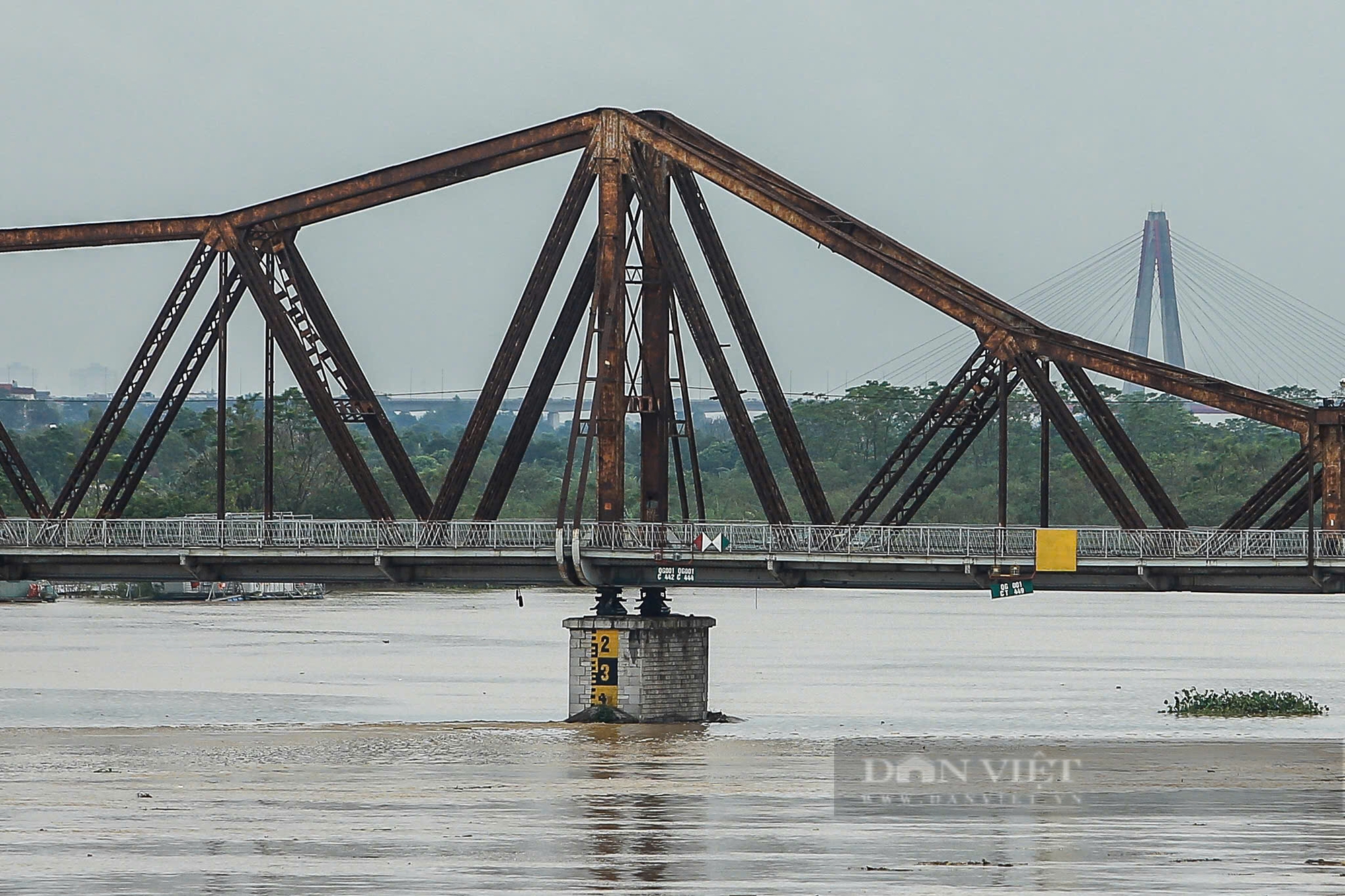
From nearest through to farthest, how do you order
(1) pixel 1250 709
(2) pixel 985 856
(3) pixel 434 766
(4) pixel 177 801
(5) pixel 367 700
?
(2) pixel 985 856
(4) pixel 177 801
(3) pixel 434 766
(1) pixel 1250 709
(5) pixel 367 700

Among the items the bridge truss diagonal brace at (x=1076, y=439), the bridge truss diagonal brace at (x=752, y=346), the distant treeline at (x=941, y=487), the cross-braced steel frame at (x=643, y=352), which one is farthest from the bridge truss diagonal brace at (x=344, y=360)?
the distant treeline at (x=941, y=487)

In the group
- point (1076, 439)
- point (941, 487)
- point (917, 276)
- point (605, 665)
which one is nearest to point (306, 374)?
point (605, 665)

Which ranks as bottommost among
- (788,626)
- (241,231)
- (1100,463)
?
(788,626)

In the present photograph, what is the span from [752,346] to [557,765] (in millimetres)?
18270

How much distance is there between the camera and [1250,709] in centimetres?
6500

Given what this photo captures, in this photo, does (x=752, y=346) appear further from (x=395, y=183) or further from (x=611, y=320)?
(x=395, y=183)

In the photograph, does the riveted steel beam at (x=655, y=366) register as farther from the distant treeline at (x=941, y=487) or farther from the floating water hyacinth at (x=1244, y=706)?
the distant treeline at (x=941, y=487)

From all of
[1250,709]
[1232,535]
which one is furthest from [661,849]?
[1250,709]

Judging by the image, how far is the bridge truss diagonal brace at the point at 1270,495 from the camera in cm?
5475

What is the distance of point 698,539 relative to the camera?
5766 centimetres

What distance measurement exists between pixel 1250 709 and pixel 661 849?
38.0 metres

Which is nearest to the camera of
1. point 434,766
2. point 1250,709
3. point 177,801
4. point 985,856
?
point 985,856

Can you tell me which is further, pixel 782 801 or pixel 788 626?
pixel 788 626

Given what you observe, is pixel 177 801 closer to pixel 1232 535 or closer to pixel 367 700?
pixel 1232 535
